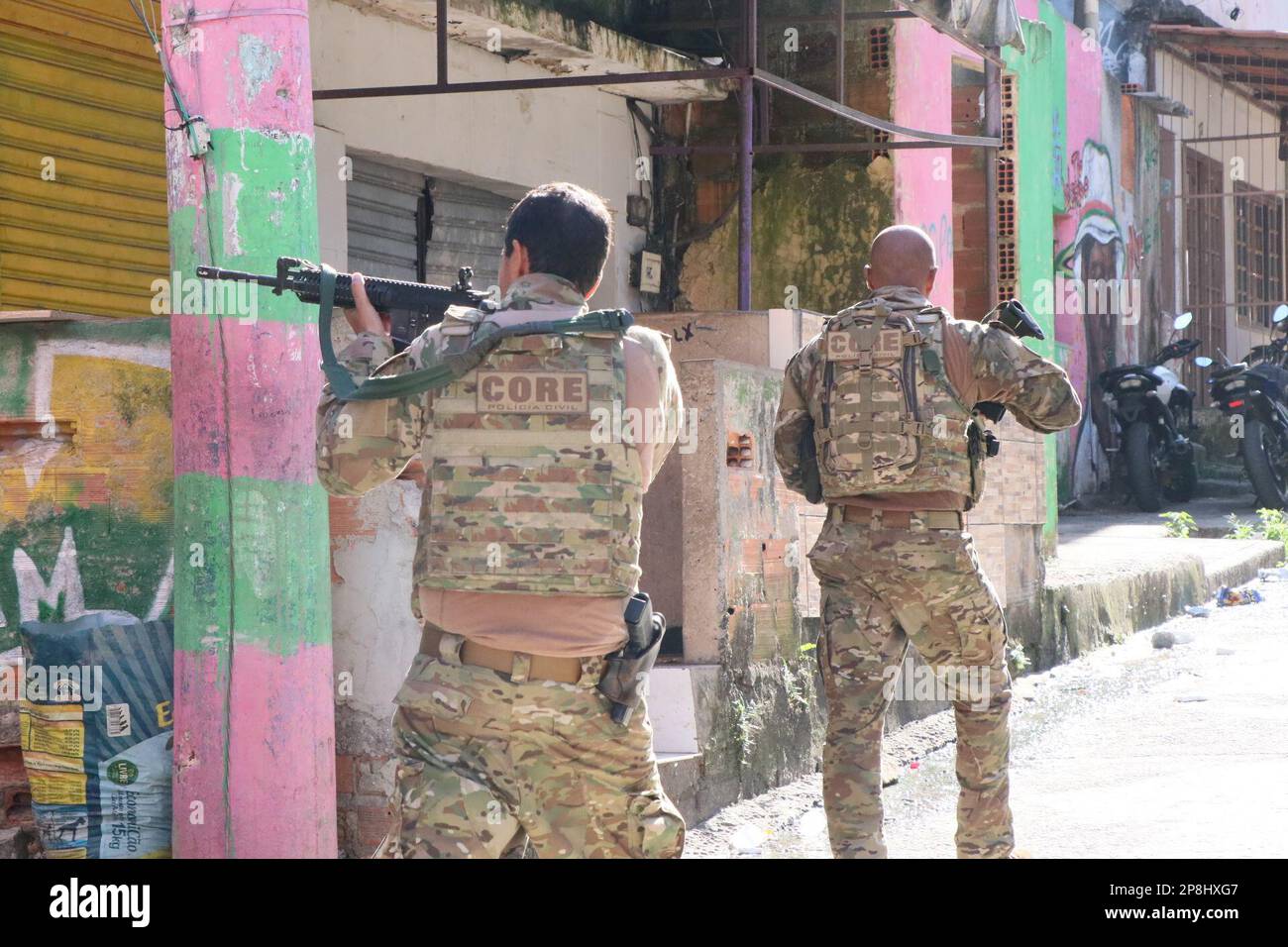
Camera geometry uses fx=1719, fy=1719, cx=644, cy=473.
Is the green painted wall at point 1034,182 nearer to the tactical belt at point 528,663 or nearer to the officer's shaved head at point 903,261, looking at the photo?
the officer's shaved head at point 903,261

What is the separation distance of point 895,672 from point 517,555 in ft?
6.09

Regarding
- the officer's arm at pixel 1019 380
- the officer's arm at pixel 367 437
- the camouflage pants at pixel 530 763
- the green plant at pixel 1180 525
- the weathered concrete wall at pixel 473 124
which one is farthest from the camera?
the green plant at pixel 1180 525

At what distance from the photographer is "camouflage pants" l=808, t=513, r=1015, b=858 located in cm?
455

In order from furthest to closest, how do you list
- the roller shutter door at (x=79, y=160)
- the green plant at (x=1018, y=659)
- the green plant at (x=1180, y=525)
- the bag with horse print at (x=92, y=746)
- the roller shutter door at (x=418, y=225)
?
1. the green plant at (x=1180, y=525)
2. the green plant at (x=1018, y=659)
3. the roller shutter door at (x=418, y=225)
4. the roller shutter door at (x=79, y=160)
5. the bag with horse print at (x=92, y=746)

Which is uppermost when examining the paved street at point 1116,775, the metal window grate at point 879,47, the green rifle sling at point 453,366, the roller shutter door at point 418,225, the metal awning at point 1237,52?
the metal awning at point 1237,52

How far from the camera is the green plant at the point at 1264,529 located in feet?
43.3

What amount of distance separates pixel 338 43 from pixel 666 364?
444cm

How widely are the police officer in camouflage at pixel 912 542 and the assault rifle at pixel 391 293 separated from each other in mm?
1436

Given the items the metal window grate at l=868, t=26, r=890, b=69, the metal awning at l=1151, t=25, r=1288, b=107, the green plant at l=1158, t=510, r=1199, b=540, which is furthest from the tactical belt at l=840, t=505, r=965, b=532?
the metal awning at l=1151, t=25, r=1288, b=107

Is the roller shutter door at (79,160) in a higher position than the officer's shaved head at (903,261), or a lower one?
higher

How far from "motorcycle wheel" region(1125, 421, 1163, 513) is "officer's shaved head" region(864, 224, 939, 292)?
10759 mm

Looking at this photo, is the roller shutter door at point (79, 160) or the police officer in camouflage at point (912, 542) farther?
the roller shutter door at point (79, 160)

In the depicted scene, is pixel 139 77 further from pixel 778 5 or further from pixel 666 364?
pixel 666 364

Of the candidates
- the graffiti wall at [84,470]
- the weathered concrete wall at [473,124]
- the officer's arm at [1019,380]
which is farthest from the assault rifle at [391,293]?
the weathered concrete wall at [473,124]
